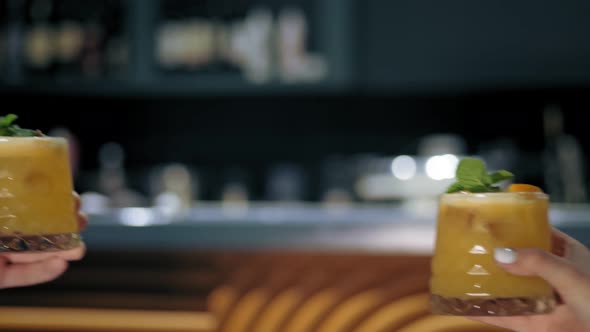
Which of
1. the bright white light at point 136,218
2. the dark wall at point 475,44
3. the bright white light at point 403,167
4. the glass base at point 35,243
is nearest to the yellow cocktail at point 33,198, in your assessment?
the glass base at point 35,243

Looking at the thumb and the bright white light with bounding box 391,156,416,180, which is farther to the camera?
the bright white light with bounding box 391,156,416,180

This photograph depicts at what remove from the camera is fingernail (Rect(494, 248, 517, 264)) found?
970 millimetres

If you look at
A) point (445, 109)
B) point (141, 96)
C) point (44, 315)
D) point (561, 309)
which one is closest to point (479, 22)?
point (445, 109)

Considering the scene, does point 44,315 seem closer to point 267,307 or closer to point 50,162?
point 267,307

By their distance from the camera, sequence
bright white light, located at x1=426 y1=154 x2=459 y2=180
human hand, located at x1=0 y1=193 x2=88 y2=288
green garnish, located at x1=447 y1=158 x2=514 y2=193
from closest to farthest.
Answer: green garnish, located at x1=447 y1=158 x2=514 y2=193
human hand, located at x1=0 y1=193 x2=88 y2=288
bright white light, located at x1=426 y1=154 x2=459 y2=180

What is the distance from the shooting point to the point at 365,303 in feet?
6.73

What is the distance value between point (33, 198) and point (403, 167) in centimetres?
289

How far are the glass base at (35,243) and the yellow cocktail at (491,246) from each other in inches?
18.6

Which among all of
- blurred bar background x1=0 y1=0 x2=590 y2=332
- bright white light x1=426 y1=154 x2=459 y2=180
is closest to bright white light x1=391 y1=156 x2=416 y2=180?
blurred bar background x1=0 y1=0 x2=590 y2=332

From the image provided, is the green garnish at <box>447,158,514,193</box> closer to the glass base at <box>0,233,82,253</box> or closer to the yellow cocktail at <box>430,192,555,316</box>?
the yellow cocktail at <box>430,192,555,316</box>

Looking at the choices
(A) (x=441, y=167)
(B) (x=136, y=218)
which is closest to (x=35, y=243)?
(B) (x=136, y=218)

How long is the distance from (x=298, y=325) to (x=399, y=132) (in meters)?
2.36

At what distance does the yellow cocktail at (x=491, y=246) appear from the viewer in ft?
3.27

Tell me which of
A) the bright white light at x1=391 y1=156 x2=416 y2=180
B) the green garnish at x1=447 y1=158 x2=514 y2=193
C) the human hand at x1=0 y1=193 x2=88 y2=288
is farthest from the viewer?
the bright white light at x1=391 y1=156 x2=416 y2=180
